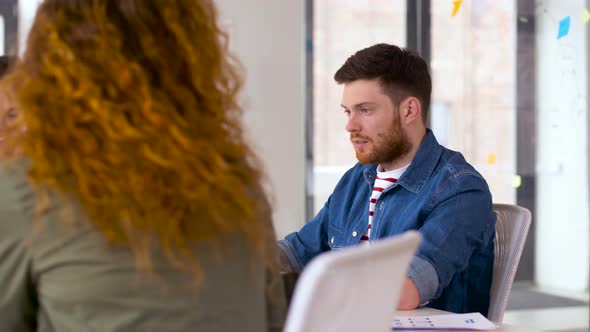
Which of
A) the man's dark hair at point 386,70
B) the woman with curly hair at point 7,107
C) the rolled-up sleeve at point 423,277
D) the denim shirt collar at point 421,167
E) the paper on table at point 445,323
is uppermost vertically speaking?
the man's dark hair at point 386,70

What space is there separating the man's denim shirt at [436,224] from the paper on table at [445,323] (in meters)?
0.20

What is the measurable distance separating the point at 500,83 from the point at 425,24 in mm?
528

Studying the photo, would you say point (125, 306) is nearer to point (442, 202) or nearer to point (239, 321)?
point (239, 321)

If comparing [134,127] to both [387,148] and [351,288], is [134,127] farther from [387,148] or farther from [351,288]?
[387,148]

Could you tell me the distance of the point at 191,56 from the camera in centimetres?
96

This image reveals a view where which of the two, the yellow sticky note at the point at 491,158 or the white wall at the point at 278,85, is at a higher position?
the white wall at the point at 278,85

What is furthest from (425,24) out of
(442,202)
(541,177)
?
(442,202)

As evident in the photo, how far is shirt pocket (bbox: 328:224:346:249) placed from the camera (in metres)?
2.18

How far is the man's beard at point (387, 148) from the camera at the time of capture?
7.07ft

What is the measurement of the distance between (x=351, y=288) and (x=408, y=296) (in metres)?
0.84

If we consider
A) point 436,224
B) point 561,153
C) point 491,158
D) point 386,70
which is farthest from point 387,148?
point 561,153

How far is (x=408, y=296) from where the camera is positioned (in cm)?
167

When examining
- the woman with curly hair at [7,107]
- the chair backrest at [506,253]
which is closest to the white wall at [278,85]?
the chair backrest at [506,253]

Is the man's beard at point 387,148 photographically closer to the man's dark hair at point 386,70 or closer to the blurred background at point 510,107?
the man's dark hair at point 386,70
